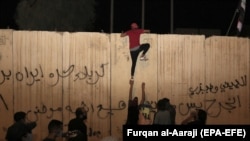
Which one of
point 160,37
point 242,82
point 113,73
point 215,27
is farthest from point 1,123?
point 215,27

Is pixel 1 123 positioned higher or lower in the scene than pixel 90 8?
lower

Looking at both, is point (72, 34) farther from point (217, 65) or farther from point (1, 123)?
point (217, 65)

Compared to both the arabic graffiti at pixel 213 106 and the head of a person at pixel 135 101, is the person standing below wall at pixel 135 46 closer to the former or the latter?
the head of a person at pixel 135 101

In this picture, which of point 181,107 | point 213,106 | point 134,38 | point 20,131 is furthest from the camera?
point 213,106

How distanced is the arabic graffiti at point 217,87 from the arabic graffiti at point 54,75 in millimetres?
2332

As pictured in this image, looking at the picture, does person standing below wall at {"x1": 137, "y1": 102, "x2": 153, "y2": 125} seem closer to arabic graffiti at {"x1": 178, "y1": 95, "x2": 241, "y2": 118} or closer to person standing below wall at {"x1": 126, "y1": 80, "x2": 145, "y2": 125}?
person standing below wall at {"x1": 126, "y1": 80, "x2": 145, "y2": 125}

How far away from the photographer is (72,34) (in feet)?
39.8

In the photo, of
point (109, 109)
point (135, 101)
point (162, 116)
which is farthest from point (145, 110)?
point (162, 116)

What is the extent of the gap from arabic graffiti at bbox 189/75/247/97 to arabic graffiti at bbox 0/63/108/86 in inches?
91.8

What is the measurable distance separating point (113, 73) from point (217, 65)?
104 inches

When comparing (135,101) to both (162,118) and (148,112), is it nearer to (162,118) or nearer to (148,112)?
(148,112)

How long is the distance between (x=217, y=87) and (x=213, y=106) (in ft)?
1.61

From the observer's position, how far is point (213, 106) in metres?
12.6

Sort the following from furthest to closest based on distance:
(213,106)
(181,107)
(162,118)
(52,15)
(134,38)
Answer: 1. (52,15)
2. (213,106)
3. (181,107)
4. (134,38)
5. (162,118)
